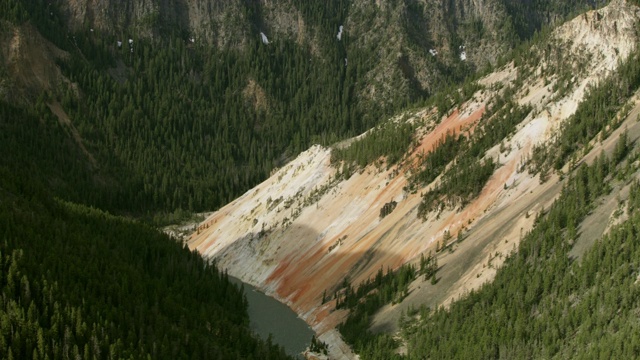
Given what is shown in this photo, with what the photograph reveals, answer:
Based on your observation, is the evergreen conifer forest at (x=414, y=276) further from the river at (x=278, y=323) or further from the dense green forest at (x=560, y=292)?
the river at (x=278, y=323)

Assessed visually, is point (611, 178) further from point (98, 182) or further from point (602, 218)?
point (98, 182)

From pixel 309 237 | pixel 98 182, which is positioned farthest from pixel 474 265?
pixel 98 182

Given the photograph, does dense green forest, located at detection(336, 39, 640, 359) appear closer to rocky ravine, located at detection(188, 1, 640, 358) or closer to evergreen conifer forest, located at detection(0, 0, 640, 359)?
evergreen conifer forest, located at detection(0, 0, 640, 359)

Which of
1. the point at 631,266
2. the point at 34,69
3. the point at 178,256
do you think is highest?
the point at 34,69

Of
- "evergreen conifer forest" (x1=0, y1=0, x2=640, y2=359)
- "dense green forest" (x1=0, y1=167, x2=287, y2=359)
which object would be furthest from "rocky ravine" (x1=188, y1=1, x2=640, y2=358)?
"dense green forest" (x1=0, y1=167, x2=287, y2=359)

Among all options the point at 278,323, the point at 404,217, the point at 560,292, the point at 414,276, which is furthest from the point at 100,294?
the point at 560,292

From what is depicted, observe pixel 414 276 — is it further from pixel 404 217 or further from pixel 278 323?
pixel 278 323

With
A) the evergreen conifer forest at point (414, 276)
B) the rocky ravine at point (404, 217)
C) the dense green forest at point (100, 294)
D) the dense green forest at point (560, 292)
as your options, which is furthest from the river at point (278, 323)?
the dense green forest at point (560, 292)
